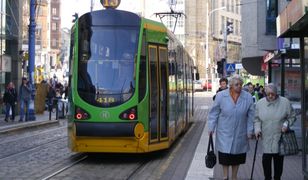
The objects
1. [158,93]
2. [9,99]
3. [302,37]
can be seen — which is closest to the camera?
[302,37]

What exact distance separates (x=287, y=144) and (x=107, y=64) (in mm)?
5539

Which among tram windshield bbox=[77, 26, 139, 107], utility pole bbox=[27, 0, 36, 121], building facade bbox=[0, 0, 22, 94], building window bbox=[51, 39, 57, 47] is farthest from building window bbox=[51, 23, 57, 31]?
tram windshield bbox=[77, 26, 139, 107]

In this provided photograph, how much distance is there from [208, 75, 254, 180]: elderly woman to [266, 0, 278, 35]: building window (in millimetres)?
18478

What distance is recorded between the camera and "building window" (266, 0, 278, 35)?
2701 centimetres

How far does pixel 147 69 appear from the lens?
13391 millimetres

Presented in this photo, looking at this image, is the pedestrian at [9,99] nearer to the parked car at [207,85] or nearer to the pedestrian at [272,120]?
the pedestrian at [272,120]

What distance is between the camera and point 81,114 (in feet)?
43.0

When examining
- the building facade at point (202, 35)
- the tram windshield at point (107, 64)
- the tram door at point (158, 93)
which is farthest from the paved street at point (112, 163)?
the building facade at point (202, 35)

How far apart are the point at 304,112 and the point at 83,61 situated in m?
5.65

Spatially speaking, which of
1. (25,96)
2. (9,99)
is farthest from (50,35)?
(9,99)

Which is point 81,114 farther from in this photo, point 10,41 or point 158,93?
point 10,41

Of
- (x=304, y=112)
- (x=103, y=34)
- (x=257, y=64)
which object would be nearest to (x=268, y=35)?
(x=257, y=64)

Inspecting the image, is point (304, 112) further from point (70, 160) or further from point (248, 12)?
point (248, 12)

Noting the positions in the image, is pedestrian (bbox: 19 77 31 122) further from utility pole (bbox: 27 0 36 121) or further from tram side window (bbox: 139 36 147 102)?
tram side window (bbox: 139 36 147 102)
